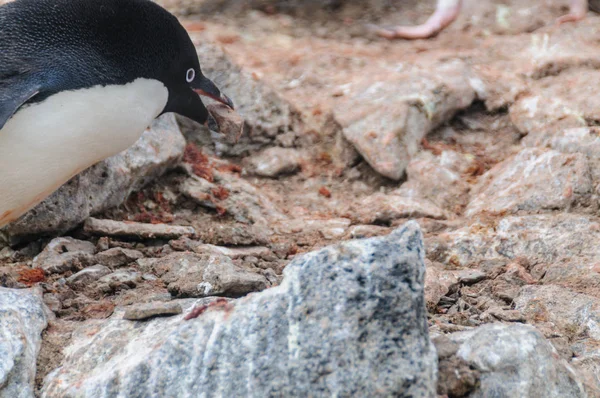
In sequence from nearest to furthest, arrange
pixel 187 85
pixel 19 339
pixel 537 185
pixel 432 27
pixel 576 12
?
pixel 19 339 < pixel 187 85 < pixel 537 185 < pixel 576 12 < pixel 432 27

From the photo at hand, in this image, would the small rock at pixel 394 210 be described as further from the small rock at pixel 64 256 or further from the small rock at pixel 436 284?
the small rock at pixel 64 256

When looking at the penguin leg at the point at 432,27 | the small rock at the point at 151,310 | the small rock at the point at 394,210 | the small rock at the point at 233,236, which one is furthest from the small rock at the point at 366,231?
the penguin leg at the point at 432,27

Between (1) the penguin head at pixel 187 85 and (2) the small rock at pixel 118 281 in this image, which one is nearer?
(2) the small rock at pixel 118 281

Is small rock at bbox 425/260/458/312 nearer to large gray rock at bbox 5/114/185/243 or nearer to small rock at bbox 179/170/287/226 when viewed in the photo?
small rock at bbox 179/170/287/226

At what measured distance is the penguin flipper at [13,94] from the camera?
2488 millimetres

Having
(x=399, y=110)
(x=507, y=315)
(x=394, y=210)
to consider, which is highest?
(x=507, y=315)

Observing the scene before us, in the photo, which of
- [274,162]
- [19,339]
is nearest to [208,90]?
[274,162]

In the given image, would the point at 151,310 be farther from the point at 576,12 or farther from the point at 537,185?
the point at 576,12

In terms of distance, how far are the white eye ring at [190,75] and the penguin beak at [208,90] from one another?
3 cm

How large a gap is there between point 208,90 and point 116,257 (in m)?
0.84

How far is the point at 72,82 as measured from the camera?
280cm

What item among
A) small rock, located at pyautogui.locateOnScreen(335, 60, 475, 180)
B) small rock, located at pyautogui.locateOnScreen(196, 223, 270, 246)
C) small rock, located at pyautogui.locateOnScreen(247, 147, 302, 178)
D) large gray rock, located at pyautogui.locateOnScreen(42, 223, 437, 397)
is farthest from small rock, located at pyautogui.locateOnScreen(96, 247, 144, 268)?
small rock, located at pyautogui.locateOnScreen(335, 60, 475, 180)

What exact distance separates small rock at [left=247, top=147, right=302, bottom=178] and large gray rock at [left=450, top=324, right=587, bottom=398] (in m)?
2.09

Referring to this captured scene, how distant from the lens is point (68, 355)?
2.37 meters
